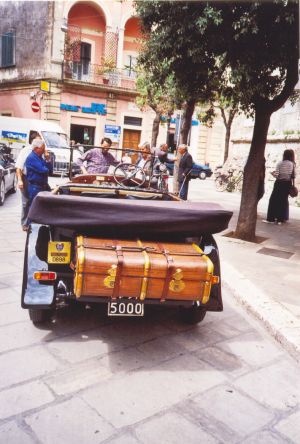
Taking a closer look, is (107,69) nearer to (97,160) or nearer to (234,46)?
(97,160)

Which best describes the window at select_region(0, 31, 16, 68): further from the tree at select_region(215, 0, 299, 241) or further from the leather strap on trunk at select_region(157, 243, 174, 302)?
the leather strap on trunk at select_region(157, 243, 174, 302)

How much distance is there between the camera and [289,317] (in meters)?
4.31

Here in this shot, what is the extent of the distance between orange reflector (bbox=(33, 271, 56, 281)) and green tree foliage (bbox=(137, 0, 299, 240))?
4.27 metres

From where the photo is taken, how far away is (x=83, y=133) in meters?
27.6

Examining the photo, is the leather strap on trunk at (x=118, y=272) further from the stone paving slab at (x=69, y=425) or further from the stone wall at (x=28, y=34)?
the stone wall at (x=28, y=34)

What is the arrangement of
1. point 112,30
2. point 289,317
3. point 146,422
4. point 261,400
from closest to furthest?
point 146,422 → point 261,400 → point 289,317 → point 112,30

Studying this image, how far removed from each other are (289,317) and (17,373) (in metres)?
2.72

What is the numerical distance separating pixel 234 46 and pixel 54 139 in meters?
13.6

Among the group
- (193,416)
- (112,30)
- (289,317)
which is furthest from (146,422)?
(112,30)

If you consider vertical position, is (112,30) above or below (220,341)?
above

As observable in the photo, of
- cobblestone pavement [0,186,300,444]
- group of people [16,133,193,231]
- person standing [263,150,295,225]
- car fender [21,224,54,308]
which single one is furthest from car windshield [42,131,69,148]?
car fender [21,224,54,308]

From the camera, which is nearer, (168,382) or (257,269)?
(168,382)

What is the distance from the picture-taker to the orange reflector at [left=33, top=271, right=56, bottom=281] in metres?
3.36

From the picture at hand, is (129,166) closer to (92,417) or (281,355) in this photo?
(281,355)
